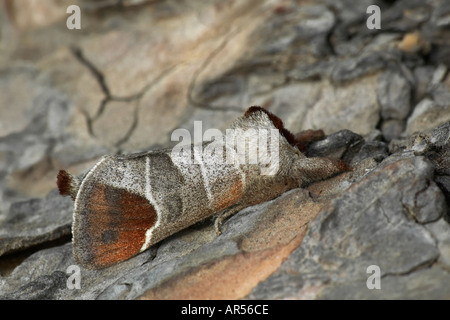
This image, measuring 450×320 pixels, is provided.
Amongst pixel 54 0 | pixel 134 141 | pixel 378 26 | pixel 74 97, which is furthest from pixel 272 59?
pixel 54 0

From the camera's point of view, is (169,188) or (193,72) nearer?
(169,188)

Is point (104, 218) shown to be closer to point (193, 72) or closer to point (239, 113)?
point (239, 113)

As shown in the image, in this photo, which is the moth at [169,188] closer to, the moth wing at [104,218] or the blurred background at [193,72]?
the moth wing at [104,218]

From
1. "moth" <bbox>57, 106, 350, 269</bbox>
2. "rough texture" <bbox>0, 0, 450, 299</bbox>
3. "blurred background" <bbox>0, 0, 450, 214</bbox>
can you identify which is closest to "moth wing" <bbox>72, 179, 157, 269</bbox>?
"moth" <bbox>57, 106, 350, 269</bbox>

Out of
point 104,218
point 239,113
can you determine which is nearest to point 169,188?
point 104,218

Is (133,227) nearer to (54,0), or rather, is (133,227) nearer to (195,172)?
(195,172)

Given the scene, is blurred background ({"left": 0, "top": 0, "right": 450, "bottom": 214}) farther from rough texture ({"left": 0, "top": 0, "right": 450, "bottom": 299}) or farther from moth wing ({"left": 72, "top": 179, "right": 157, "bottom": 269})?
moth wing ({"left": 72, "top": 179, "right": 157, "bottom": 269})
